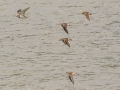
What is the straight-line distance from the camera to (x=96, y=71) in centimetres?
3753

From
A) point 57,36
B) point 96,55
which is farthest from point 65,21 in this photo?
point 96,55

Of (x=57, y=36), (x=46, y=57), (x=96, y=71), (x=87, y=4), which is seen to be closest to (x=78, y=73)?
(x=96, y=71)

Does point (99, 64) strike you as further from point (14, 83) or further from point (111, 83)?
point (14, 83)

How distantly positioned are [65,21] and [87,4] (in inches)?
242

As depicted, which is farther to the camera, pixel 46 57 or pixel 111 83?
pixel 46 57

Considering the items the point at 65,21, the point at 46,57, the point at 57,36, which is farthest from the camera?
the point at 65,21

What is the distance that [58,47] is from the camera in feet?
139

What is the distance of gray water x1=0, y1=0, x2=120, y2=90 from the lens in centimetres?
3609

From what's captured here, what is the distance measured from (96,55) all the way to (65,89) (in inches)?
249

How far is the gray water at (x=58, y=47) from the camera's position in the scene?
3609cm

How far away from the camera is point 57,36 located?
4497 cm

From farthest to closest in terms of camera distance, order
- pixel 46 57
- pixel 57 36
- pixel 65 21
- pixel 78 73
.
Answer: pixel 65 21
pixel 57 36
pixel 46 57
pixel 78 73

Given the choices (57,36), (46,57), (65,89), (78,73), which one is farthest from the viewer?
(57,36)

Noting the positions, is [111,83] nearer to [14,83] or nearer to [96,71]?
[96,71]
